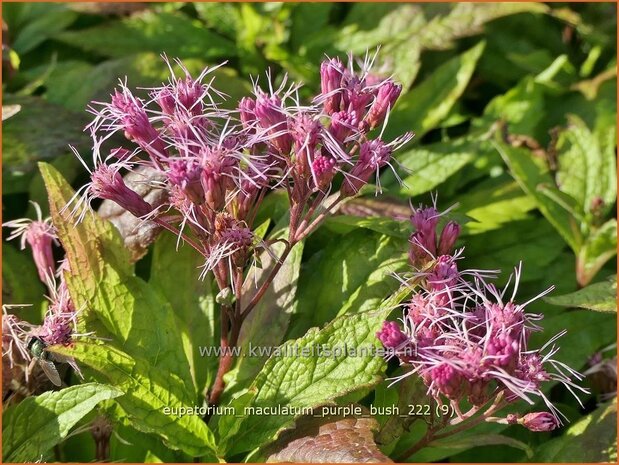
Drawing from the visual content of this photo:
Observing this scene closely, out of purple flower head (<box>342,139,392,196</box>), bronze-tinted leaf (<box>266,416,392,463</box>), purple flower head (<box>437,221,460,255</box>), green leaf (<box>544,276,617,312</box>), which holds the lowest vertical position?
bronze-tinted leaf (<box>266,416,392,463</box>)

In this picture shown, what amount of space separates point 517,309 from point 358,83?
555mm

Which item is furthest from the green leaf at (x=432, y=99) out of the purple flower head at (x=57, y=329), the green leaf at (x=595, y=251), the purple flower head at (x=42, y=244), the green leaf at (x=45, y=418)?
the green leaf at (x=45, y=418)

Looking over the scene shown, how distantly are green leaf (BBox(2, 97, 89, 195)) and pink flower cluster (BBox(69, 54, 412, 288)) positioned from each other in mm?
695

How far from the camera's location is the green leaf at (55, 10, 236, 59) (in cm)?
275

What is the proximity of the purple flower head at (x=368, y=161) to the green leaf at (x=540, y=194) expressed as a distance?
2.57 ft

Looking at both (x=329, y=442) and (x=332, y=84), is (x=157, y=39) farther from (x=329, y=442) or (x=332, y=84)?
(x=329, y=442)

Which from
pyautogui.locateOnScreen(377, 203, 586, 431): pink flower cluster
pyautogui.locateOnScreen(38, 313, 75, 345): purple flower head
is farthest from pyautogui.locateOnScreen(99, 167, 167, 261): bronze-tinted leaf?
pyautogui.locateOnScreen(377, 203, 586, 431): pink flower cluster

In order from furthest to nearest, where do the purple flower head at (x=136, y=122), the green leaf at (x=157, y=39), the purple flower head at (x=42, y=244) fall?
the green leaf at (x=157, y=39) < the purple flower head at (x=42, y=244) < the purple flower head at (x=136, y=122)

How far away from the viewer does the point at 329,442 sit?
1.58 m

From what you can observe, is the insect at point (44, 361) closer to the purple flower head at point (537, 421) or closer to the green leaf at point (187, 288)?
the green leaf at point (187, 288)

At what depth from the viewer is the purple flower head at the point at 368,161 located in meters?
1.59

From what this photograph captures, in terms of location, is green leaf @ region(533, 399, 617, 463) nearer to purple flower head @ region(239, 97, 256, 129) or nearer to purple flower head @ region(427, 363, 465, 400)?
purple flower head @ region(427, 363, 465, 400)

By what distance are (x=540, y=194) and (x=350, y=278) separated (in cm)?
71

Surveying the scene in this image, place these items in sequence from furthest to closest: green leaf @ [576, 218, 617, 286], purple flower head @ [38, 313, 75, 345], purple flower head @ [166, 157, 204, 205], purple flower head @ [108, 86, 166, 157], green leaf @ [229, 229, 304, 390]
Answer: green leaf @ [576, 218, 617, 286] < green leaf @ [229, 229, 304, 390] < purple flower head @ [38, 313, 75, 345] < purple flower head @ [108, 86, 166, 157] < purple flower head @ [166, 157, 204, 205]
